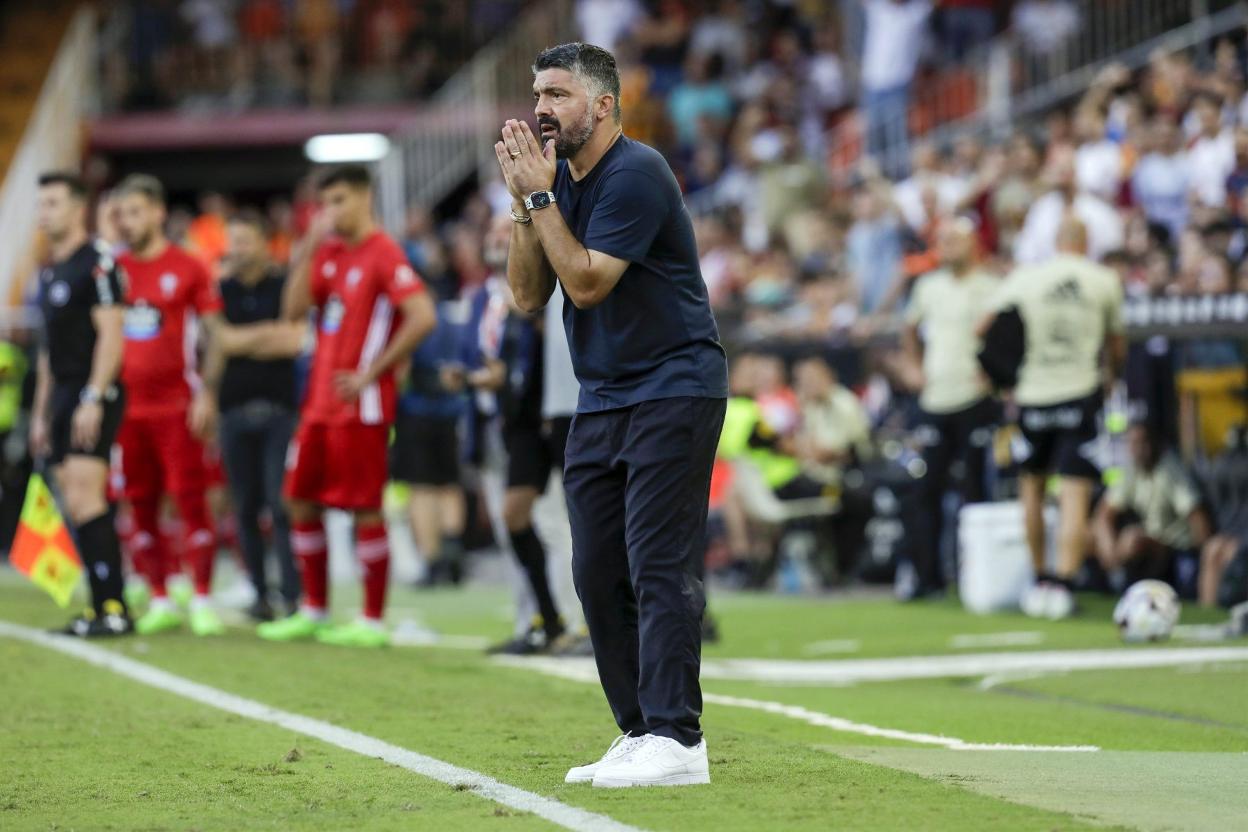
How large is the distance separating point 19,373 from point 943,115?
32.2ft

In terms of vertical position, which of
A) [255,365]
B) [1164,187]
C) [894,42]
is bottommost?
[255,365]

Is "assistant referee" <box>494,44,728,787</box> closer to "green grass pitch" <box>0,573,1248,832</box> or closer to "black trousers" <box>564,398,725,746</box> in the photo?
"black trousers" <box>564,398,725,746</box>

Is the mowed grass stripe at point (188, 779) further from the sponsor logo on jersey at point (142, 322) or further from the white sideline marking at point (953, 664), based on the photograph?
the sponsor logo on jersey at point (142, 322)

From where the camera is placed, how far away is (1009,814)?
5.46m

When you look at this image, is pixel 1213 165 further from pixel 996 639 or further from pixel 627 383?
pixel 627 383

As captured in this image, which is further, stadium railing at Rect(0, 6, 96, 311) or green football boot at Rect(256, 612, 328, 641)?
stadium railing at Rect(0, 6, 96, 311)

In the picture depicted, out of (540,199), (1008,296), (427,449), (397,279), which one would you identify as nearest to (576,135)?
(540,199)

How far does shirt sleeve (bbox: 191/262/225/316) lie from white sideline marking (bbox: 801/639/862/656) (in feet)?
12.7

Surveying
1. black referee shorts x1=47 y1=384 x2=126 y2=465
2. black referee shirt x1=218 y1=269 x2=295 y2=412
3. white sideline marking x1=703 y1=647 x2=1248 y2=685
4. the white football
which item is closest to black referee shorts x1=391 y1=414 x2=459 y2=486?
black referee shirt x1=218 y1=269 x2=295 y2=412

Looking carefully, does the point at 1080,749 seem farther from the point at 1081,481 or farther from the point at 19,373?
the point at 19,373

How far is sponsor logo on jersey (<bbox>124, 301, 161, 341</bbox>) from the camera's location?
12180 millimetres

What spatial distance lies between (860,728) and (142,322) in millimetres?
5936

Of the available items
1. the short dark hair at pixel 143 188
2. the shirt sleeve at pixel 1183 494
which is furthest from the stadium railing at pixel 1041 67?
the short dark hair at pixel 143 188

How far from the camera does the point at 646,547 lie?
20.0 ft
